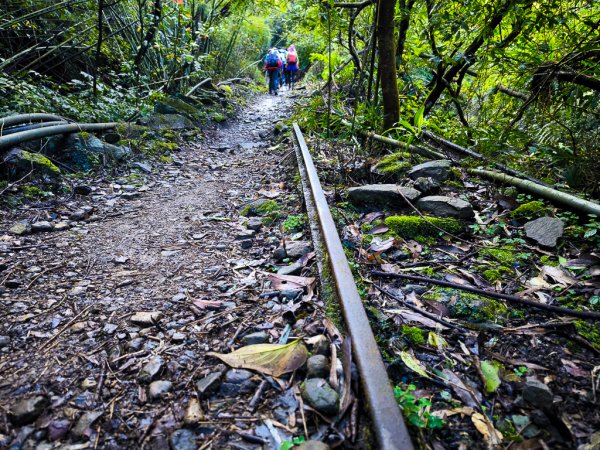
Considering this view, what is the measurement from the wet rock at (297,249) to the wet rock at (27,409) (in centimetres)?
163

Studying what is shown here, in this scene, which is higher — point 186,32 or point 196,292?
point 186,32

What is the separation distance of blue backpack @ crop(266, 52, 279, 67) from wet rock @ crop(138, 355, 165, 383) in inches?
595

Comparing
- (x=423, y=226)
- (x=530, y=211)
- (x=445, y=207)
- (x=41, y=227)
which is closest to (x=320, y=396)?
(x=423, y=226)

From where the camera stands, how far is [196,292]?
2.31 meters

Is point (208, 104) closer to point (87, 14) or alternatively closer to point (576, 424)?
point (87, 14)

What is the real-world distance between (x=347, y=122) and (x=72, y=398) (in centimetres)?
545

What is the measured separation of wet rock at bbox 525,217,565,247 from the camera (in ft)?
7.97

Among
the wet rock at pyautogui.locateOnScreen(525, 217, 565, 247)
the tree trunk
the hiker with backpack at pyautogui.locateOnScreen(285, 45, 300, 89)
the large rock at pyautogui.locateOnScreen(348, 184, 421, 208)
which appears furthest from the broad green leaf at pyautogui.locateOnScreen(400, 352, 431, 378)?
the hiker with backpack at pyautogui.locateOnScreen(285, 45, 300, 89)

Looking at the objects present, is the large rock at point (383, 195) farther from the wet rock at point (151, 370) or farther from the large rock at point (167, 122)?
the large rock at point (167, 122)

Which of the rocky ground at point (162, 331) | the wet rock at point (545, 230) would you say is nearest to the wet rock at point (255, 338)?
the rocky ground at point (162, 331)

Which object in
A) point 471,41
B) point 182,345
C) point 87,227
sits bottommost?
point 87,227

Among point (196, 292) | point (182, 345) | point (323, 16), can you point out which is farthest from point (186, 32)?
point (182, 345)

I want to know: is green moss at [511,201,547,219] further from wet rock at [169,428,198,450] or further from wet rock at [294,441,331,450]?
wet rock at [169,428,198,450]

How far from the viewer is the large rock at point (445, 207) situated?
2867 mm
